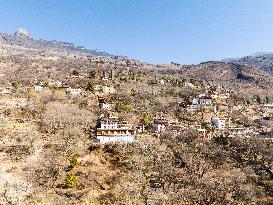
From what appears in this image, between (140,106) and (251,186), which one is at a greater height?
(140,106)

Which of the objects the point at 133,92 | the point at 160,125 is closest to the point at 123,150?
the point at 160,125

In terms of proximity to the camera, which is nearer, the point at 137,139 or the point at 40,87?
the point at 137,139

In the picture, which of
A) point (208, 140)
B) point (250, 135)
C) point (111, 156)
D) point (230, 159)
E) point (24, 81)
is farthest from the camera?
point (24, 81)

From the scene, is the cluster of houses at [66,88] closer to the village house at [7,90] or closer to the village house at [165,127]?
the village house at [7,90]

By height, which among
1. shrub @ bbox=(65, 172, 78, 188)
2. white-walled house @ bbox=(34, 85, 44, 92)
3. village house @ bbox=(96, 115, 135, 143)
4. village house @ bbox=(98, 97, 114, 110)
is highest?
white-walled house @ bbox=(34, 85, 44, 92)

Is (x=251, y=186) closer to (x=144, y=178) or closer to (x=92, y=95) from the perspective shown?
(x=144, y=178)

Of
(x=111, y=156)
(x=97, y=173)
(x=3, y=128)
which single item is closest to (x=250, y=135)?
(x=111, y=156)

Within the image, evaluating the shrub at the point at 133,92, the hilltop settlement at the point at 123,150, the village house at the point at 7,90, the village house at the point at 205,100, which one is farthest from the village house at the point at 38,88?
the village house at the point at 205,100

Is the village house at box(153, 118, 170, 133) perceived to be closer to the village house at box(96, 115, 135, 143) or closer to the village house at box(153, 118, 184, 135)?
the village house at box(153, 118, 184, 135)

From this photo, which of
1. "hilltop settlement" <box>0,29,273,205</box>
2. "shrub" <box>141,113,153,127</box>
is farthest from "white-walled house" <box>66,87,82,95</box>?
"shrub" <box>141,113,153,127</box>
